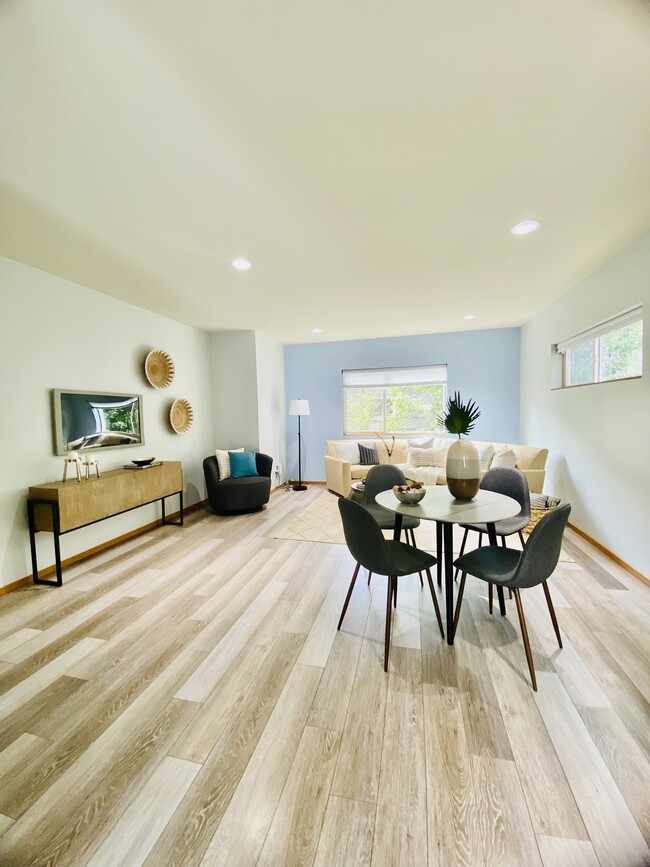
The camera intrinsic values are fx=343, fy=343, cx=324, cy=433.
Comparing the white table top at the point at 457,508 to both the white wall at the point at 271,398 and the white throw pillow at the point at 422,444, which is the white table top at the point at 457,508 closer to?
the white throw pillow at the point at 422,444

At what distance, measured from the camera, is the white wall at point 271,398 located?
5.30 meters

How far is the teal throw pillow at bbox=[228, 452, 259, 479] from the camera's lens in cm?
479

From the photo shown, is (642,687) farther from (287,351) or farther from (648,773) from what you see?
(287,351)

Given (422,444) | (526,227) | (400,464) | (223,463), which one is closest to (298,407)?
(223,463)

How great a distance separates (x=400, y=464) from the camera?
552 cm

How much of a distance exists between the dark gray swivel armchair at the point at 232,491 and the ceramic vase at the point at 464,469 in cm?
293

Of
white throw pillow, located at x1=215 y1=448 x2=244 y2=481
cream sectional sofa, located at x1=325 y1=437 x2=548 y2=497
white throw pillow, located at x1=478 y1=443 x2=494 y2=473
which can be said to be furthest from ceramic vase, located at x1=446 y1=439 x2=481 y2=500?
white throw pillow, located at x1=215 y1=448 x2=244 y2=481

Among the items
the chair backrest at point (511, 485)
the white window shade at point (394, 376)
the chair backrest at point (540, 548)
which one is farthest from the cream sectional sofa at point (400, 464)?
the chair backrest at point (540, 548)

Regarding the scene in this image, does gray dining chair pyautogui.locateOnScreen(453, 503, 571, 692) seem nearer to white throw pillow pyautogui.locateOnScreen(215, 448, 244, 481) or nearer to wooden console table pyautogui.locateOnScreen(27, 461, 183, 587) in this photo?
wooden console table pyautogui.locateOnScreen(27, 461, 183, 587)

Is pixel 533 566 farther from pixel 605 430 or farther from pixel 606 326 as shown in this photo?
pixel 606 326

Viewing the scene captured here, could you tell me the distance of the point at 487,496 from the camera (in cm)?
231

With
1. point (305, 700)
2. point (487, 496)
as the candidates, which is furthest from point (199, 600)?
point (487, 496)

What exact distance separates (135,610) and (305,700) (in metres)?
1.44

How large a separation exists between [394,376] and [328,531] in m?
3.25
